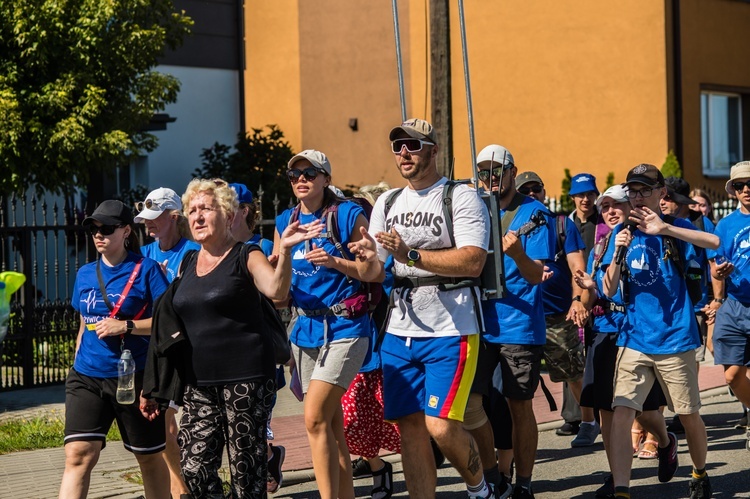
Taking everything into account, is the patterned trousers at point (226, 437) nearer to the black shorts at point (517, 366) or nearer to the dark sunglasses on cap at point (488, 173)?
the black shorts at point (517, 366)

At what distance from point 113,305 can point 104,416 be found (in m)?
0.57

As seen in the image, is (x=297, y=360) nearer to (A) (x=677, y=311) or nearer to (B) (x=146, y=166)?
(A) (x=677, y=311)

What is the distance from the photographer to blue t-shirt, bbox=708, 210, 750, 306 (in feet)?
26.6

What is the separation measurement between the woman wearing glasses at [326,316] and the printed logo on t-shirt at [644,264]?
164cm

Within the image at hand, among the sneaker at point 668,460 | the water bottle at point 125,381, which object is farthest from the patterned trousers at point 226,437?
the sneaker at point 668,460

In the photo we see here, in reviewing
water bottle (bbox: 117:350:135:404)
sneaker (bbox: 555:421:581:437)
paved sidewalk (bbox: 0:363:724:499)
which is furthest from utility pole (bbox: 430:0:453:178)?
water bottle (bbox: 117:350:135:404)

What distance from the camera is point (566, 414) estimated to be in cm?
949

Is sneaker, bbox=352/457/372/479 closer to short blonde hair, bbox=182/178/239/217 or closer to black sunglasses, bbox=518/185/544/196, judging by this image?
black sunglasses, bbox=518/185/544/196

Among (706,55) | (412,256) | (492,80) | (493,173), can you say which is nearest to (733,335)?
(493,173)

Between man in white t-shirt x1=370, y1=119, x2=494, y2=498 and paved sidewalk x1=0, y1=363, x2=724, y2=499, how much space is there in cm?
208

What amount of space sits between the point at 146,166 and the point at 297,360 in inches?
699

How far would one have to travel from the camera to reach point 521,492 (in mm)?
6992

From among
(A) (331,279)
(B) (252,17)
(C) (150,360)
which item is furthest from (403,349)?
(B) (252,17)

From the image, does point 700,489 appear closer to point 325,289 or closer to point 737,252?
point 737,252
